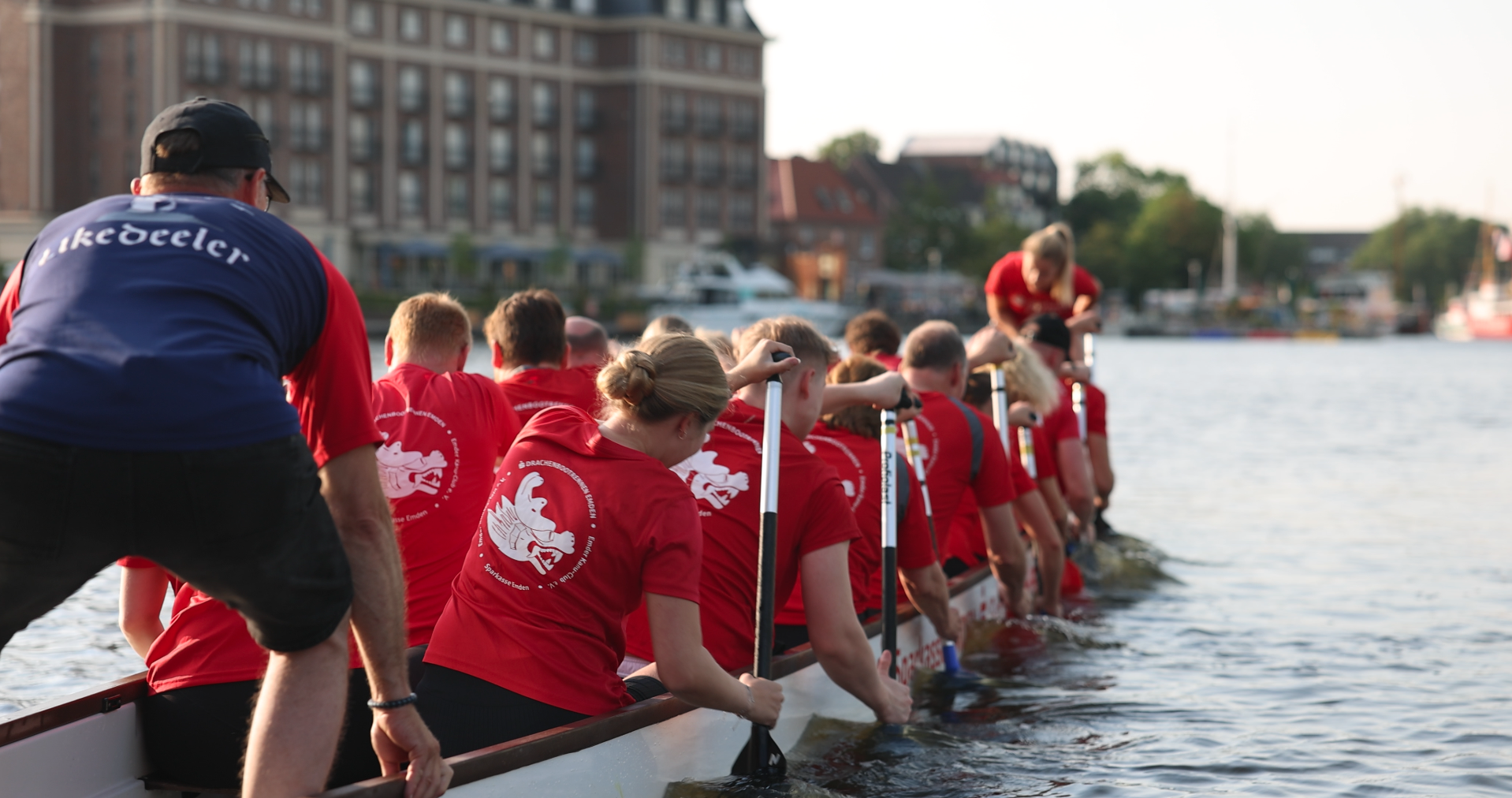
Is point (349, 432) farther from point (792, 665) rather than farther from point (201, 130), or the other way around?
point (792, 665)

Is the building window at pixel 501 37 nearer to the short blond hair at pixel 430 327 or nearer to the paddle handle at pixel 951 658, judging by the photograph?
the paddle handle at pixel 951 658

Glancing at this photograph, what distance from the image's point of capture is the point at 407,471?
4.86 m

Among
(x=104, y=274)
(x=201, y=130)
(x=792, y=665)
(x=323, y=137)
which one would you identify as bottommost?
(x=792, y=665)

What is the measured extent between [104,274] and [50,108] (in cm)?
6517

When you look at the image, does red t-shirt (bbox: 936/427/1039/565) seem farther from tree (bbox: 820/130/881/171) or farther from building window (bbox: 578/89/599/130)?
tree (bbox: 820/130/881/171)

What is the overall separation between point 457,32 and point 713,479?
226 ft

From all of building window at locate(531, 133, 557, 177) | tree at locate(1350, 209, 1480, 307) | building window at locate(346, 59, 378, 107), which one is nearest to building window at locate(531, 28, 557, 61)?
building window at locate(531, 133, 557, 177)

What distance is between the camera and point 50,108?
6119 centimetres

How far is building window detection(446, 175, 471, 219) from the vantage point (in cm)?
7144

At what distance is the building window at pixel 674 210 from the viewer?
76.8 m

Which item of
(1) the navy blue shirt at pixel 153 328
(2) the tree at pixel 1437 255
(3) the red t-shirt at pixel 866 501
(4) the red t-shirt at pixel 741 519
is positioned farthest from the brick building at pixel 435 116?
(2) the tree at pixel 1437 255

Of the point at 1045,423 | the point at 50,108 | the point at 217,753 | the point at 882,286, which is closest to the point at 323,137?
the point at 50,108

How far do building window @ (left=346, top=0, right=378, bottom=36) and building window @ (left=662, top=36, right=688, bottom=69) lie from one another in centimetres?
1412

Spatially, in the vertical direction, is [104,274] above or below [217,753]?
above
